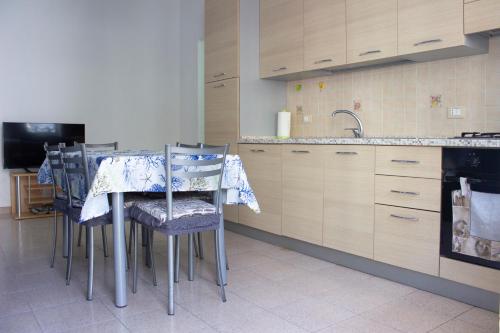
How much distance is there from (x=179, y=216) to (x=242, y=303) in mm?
581

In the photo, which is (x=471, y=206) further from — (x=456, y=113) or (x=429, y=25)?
(x=429, y=25)

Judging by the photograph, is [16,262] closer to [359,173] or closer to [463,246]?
[359,173]

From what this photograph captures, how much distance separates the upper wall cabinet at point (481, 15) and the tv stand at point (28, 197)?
436 centimetres

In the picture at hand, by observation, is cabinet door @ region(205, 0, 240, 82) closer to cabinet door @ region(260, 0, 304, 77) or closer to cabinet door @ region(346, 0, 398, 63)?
cabinet door @ region(260, 0, 304, 77)

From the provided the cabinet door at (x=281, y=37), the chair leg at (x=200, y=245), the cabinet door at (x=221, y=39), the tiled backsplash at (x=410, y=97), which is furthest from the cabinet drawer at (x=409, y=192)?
the cabinet door at (x=221, y=39)

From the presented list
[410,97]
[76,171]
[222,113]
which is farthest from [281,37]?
[76,171]

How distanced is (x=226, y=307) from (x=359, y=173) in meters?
1.22

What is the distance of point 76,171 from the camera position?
243 cm

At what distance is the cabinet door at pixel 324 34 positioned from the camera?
318cm

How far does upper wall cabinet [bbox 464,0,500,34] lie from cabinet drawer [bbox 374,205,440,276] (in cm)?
108

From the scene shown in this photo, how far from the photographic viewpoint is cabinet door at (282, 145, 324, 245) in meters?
3.05

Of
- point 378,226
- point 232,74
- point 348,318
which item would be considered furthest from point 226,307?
point 232,74

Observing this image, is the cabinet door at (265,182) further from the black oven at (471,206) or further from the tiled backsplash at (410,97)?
the black oven at (471,206)

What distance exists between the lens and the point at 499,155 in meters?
2.05
